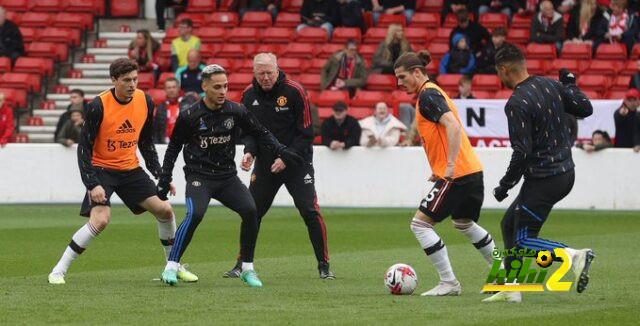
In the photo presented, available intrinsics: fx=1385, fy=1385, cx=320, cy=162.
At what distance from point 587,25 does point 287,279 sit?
1553cm

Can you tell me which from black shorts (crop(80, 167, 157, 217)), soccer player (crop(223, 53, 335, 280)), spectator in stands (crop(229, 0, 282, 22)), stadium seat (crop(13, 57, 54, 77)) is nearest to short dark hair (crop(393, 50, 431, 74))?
soccer player (crop(223, 53, 335, 280))

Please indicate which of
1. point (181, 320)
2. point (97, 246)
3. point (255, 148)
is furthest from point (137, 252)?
point (181, 320)

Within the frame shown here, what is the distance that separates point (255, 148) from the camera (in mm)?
13172

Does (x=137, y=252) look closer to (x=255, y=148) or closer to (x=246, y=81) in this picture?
(x=255, y=148)

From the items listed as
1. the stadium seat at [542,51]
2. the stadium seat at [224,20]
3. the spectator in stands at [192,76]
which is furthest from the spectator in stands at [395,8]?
the spectator in stands at [192,76]

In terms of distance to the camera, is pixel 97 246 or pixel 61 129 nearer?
pixel 97 246

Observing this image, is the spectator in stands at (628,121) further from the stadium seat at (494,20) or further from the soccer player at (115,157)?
the soccer player at (115,157)

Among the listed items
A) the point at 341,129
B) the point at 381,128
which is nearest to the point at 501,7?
the point at 381,128

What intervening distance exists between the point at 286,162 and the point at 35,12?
20.9m

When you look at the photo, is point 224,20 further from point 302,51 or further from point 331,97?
point 331,97

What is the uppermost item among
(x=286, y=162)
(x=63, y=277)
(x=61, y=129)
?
(x=286, y=162)

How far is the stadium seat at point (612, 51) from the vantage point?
26.5 metres

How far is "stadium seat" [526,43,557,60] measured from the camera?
26.9 metres

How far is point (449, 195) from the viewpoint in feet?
35.7
